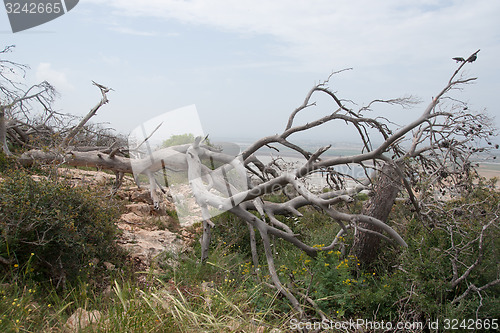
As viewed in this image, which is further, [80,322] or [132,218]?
[132,218]

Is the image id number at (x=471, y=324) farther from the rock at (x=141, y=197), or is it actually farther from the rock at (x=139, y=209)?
the rock at (x=141, y=197)

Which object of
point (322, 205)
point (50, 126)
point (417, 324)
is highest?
point (50, 126)

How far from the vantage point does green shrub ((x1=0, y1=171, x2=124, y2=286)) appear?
4293 millimetres

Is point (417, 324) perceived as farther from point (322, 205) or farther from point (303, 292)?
point (322, 205)

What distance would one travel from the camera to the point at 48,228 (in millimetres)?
4395

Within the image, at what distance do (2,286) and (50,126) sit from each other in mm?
6955

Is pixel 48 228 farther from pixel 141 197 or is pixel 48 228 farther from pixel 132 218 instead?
pixel 141 197

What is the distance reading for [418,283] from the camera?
169 inches

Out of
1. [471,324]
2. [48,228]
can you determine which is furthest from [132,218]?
[471,324]

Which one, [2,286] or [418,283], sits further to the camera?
[418,283]

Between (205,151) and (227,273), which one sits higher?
(205,151)

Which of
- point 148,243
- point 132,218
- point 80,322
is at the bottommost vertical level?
point 148,243

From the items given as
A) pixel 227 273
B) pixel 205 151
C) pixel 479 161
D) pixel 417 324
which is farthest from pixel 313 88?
pixel 417 324

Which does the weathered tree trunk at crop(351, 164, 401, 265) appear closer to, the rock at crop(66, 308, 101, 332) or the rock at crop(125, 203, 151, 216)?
the rock at crop(66, 308, 101, 332)
